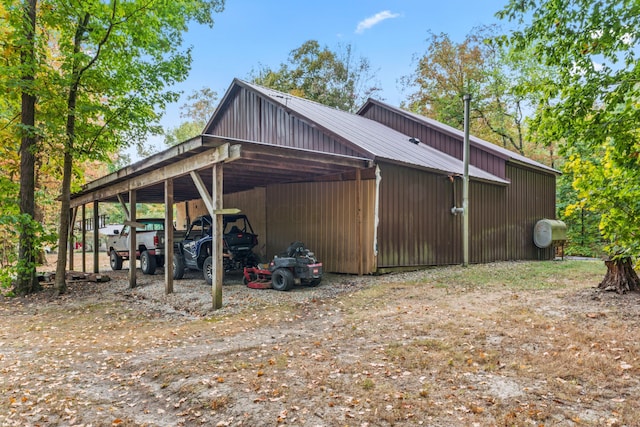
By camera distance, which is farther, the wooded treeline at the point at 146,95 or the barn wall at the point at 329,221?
the barn wall at the point at 329,221

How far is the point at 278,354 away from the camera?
4.31 metres

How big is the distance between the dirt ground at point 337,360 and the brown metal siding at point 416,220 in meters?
2.30

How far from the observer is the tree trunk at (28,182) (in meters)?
8.55

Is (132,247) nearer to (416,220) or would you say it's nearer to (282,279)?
(282,279)

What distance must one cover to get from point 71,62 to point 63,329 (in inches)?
238

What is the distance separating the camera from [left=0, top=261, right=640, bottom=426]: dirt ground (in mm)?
2955

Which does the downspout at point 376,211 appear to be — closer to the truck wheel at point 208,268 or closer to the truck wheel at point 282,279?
the truck wheel at point 282,279

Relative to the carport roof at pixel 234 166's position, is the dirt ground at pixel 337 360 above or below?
below

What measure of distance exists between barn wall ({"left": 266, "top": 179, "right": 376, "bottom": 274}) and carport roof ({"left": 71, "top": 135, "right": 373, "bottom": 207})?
1.40 ft

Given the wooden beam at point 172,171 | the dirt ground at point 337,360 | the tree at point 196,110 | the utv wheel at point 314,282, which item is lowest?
the dirt ground at point 337,360

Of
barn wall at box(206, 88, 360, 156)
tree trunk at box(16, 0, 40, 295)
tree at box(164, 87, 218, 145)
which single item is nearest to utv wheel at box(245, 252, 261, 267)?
barn wall at box(206, 88, 360, 156)

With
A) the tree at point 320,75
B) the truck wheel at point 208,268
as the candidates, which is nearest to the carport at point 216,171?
the truck wheel at point 208,268

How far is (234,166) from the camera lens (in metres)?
8.30

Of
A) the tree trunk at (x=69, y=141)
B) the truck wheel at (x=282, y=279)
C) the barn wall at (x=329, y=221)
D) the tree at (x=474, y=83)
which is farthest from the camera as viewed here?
the tree at (x=474, y=83)
